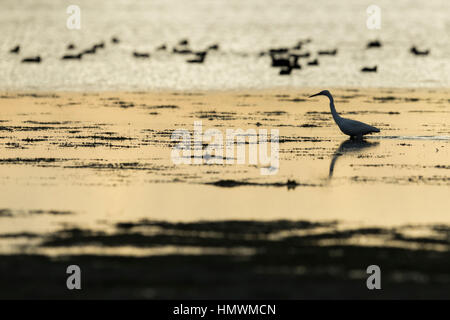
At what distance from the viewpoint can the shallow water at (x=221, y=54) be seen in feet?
158

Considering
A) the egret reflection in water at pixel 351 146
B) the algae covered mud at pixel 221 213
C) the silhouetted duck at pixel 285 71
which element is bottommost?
the algae covered mud at pixel 221 213

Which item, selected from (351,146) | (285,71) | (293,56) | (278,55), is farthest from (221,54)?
(351,146)

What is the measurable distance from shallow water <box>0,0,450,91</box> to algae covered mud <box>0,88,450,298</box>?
68.9 ft

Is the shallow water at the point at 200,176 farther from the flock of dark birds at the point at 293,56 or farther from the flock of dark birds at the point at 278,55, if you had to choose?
the flock of dark birds at the point at 278,55

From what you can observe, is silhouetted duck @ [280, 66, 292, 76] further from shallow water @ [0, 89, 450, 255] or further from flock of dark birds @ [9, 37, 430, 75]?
shallow water @ [0, 89, 450, 255]

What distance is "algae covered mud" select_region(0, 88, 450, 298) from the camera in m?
11.0

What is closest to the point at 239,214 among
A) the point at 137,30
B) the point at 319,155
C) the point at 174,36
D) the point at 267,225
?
the point at 267,225

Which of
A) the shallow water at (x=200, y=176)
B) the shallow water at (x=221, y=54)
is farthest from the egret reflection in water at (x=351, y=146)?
the shallow water at (x=221, y=54)

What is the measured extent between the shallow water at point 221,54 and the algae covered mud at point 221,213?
21.0 meters

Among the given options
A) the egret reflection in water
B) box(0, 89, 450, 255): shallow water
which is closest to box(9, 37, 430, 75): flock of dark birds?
box(0, 89, 450, 255): shallow water

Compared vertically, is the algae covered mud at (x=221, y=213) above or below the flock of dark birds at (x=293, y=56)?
below

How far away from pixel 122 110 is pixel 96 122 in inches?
146

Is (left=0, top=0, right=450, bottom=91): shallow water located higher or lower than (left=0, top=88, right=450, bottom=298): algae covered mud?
higher
